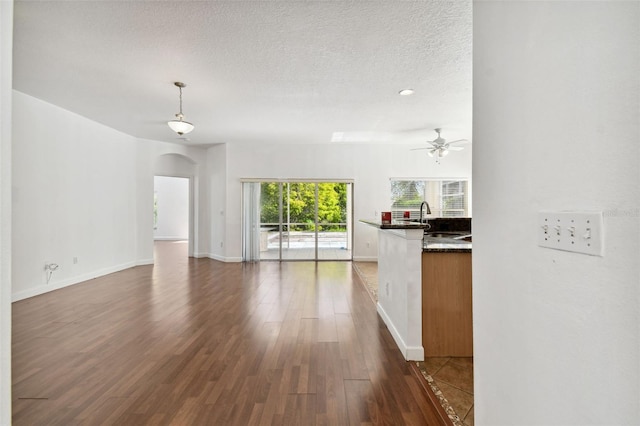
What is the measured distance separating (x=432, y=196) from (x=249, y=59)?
5.90 metres

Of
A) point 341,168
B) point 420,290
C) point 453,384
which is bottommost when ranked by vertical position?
point 453,384

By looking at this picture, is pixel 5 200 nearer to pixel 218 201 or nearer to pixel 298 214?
pixel 298 214

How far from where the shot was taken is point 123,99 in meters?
4.48

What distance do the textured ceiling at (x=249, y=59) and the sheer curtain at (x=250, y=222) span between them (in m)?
2.28

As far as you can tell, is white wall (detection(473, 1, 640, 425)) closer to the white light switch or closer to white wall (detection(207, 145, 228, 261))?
the white light switch

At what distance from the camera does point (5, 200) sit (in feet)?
3.06

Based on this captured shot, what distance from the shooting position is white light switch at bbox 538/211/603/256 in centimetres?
79

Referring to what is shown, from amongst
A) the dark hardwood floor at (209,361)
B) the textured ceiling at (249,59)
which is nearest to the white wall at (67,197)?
the textured ceiling at (249,59)

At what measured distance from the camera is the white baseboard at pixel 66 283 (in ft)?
14.1

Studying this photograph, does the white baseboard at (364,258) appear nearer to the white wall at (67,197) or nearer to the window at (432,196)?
the window at (432,196)

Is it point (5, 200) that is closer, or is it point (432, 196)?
point (5, 200)

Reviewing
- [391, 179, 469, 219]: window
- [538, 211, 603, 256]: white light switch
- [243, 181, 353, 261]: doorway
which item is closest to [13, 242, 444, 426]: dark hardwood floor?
[538, 211, 603, 256]: white light switch

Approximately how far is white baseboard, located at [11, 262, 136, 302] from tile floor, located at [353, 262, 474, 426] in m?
5.28

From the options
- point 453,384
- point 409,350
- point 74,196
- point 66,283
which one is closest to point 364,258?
point 409,350
